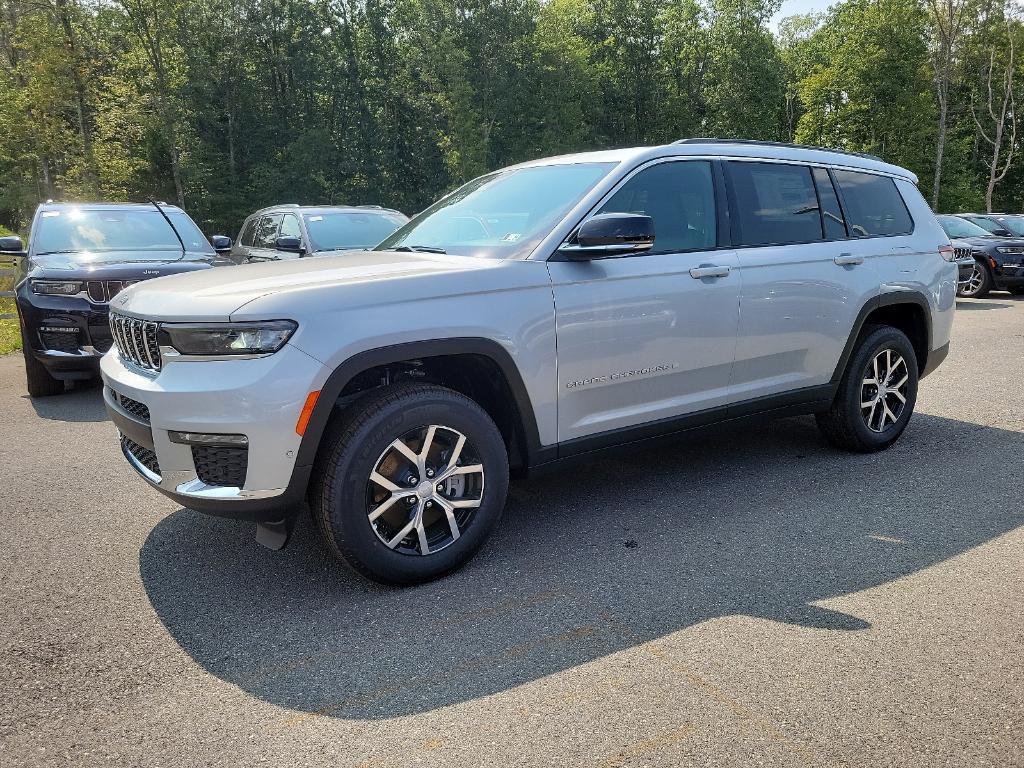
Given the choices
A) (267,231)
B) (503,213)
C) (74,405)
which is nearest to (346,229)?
(267,231)

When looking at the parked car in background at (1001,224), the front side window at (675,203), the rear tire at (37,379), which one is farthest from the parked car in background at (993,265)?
the rear tire at (37,379)

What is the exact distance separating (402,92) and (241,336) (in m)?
44.4

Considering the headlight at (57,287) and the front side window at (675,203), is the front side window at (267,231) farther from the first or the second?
the front side window at (675,203)

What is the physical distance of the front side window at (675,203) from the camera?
3.91 meters

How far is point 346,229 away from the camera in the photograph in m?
8.62

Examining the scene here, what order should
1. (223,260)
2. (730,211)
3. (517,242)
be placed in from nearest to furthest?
(517,242) < (730,211) < (223,260)

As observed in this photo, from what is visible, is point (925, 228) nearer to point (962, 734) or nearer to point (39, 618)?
point (962, 734)

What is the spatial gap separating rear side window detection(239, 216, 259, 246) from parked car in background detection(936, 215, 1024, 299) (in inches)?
510

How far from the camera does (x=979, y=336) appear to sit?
1027 cm

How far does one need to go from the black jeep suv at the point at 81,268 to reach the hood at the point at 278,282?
331 cm

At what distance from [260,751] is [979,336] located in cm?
1060

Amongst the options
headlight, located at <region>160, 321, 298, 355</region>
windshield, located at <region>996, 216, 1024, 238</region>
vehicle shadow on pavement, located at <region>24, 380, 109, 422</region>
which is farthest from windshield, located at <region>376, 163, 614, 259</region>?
windshield, located at <region>996, 216, 1024, 238</region>

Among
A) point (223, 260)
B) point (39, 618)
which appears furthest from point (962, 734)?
point (223, 260)

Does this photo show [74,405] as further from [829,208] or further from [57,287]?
[829,208]
